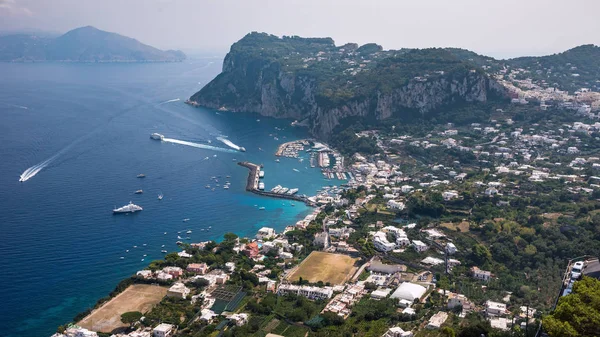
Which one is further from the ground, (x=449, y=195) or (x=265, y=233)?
(x=449, y=195)

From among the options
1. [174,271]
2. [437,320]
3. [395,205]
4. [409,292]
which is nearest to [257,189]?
[395,205]

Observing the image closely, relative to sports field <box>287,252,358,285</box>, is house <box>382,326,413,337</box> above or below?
above

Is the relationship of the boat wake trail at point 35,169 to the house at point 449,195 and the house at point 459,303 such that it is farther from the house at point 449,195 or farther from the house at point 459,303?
the house at point 459,303

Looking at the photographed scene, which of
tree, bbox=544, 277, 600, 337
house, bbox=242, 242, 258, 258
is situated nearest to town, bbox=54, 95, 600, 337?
house, bbox=242, 242, 258, 258

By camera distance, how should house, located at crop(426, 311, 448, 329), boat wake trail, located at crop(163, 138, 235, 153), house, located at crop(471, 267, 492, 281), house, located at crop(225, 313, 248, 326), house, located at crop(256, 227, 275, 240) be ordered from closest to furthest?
1. house, located at crop(426, 311, 448, 329)
2. house, located at crop(225, 313, 248, 326)
3. house, located at crop(471, 267, 492, 281)
4. house, located at crop(256, 227, 275, 240)
5. boat wake trail, located at crop(163, 138, 235, 153)

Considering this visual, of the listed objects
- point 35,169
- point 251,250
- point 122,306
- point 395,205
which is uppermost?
point 35,169

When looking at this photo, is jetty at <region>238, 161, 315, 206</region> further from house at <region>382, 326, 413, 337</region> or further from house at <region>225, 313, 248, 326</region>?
house at <region>382, 326, 413, 337</region>

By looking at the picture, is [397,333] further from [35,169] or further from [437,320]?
[35,169]

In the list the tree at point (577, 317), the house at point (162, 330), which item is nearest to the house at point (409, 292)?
the tree at point (577, 317)
